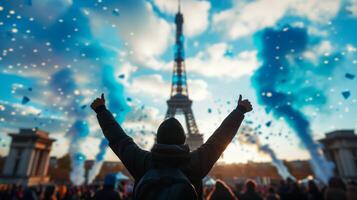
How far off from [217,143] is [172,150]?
0.48m

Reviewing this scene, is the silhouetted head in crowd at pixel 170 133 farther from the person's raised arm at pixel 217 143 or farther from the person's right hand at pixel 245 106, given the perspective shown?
the person's right hand at pixel 245 106

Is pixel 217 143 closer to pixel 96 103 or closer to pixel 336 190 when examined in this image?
pixel 96 103

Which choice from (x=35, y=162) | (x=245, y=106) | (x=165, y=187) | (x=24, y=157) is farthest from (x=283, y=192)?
(x=35, y=162)

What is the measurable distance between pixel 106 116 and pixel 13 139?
74977mm

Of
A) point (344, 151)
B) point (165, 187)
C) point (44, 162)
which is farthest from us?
point (44, 162)

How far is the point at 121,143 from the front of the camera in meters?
1.91

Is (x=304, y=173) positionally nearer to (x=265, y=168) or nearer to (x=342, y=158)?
(x=265, y=168)

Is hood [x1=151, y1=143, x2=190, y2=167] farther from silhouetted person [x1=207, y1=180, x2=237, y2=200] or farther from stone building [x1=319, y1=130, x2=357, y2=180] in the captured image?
stone building [x1=319, y1=130, x2=357, y2=180]

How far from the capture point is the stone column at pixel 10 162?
5844 cm

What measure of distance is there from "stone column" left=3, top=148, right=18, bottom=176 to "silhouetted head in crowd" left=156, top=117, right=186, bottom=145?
238 feet

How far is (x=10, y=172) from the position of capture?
58438 millimetres

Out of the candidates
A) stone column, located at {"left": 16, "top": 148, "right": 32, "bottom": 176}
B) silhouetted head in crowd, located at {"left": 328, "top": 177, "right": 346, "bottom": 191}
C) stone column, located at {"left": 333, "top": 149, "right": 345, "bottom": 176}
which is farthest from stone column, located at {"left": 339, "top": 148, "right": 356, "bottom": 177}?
stone column, located at {"left": 16, "top": 148, "right": 32, "bottom": 176}

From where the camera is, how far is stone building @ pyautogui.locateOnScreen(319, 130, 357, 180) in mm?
48994

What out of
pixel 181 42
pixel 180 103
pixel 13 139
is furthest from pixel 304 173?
pixel 13 139
